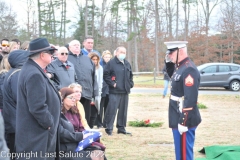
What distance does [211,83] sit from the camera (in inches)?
854

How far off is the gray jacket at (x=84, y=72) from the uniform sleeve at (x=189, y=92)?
2927 mm

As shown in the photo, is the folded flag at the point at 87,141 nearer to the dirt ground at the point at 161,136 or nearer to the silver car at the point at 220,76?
the dirt ground at the point at 161,136

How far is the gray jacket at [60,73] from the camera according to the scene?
662 centimetres

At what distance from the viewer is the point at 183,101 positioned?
16.3 feet

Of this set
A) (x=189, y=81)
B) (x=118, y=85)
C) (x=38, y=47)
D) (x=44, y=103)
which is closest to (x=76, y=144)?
(x=44, y=103)

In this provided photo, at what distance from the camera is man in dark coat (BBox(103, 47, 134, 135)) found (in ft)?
27.7

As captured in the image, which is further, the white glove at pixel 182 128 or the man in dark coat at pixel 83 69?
the man in dark coat at pixel 83 69

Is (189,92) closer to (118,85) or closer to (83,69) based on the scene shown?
(83,69)

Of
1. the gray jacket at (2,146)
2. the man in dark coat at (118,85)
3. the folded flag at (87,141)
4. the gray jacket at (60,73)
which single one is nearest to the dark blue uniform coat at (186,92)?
the folded flag at (87,141)

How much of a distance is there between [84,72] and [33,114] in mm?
3581

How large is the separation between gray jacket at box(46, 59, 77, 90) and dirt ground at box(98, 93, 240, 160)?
145cm

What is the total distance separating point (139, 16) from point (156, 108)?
3022cm

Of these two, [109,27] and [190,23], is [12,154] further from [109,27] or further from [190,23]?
[109,27]

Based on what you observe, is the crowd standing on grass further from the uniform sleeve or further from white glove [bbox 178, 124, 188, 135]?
the uniform sleeve
